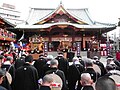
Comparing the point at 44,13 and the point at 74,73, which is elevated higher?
the point at 44,13

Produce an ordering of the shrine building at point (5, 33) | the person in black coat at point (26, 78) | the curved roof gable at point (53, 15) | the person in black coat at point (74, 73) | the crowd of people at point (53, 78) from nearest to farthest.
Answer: the crowd of people at point (53, 78), the person in black coat at point (26, 78), the person in black coat at point (74, 73), the shrine building at point (5, 33), the curved roof gable at point (53, 15)

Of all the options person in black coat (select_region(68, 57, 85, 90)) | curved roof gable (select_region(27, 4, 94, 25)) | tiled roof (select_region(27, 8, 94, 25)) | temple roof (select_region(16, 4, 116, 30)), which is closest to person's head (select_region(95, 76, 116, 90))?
person in black coat (select_region(68, 57, 85, 90))

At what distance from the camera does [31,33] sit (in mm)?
34688

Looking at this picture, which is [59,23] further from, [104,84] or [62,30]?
[104,84]

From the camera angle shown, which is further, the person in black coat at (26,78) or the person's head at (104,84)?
the person in black coat at (26,78)

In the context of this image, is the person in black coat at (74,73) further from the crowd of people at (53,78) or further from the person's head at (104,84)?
the person's head at (104,84)

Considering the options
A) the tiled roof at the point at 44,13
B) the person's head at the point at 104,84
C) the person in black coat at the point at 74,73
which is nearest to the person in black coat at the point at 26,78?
the person in black coat at the point at 74,73

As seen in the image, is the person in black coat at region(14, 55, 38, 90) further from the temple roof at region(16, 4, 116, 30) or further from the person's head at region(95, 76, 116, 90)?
the temple roof at region(16, 4, 116, 30)

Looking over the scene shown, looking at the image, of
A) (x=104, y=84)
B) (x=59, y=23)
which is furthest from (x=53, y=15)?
(x=104, y=84)

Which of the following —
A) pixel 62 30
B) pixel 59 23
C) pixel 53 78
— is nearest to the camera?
pixel 53 78

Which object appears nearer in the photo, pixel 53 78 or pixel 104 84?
pixel 104 84

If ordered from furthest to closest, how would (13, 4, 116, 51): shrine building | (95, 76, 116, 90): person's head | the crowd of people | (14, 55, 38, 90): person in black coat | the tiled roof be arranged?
the tiled roof
(13, 4, 116, 51): shrine building
(14, 55, 38, 90): person in black coat
the crowd of people
(95, 76, 116, 90): person's head

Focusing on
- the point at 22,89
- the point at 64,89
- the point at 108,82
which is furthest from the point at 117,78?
the point at 22,89

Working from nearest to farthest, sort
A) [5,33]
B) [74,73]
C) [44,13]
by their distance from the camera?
1. [74,73]
2. [5,33]
3. [44,13]
